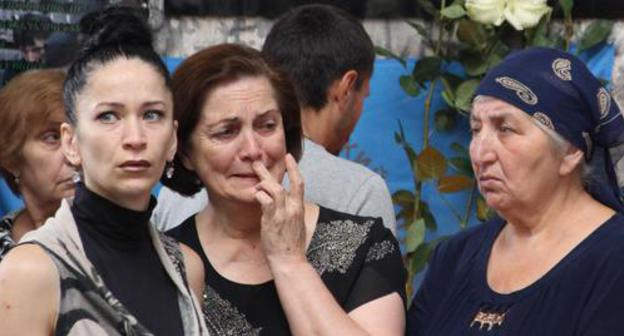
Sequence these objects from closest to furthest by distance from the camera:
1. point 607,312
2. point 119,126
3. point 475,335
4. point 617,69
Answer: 1. point 119,126
2. point 607,312
3. point 475,335
4. point 617,69

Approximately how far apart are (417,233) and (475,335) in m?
1.60

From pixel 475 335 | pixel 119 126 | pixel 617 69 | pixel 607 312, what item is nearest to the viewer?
pixel 119 126

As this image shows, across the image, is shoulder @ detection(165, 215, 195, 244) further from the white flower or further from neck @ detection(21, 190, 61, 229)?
the white flower

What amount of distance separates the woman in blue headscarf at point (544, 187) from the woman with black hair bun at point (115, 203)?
2.51 feet

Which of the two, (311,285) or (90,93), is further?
(311,285)

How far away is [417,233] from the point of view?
14.5 feet

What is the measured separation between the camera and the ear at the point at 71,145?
245 centimetres

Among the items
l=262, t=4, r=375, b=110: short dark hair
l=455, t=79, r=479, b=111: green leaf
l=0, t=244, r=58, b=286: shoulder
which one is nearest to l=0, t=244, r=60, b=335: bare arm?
l=0, t=244, r=58, b=286: shoulder

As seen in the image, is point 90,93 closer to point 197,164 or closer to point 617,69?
point 197,164

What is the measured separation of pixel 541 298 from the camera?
275 centimetres

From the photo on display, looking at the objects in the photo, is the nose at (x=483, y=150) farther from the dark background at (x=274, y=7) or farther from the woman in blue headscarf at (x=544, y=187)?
the dark background at (x=274, y=7)

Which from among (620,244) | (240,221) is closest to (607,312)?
(620,244)

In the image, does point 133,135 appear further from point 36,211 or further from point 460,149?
point 460,149

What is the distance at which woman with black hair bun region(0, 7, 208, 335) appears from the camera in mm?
2262
